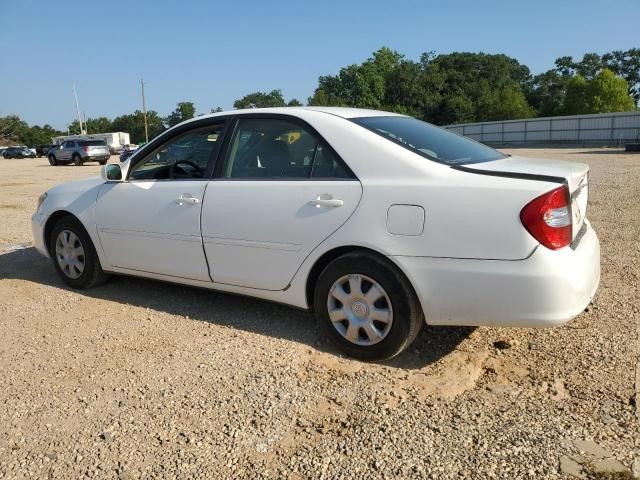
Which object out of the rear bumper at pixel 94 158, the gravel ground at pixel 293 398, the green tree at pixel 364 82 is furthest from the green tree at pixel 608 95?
the gravel ground at pixel 293 398

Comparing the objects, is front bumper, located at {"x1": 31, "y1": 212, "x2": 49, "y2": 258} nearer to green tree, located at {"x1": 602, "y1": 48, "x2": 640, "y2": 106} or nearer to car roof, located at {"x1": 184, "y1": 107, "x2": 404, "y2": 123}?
car roof, located at {"x1": 184, "y1": 107, "x2": 404, "y2": 123}

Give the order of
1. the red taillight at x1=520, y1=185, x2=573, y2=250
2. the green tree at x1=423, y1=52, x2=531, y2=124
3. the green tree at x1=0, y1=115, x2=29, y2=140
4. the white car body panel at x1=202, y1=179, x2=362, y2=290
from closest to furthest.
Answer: the red taillight at x1=520, y1=185, x2=573, y2=250 < the white car body panel at x1=202, y1=179, x2=362, y2=290 < the green tree at x1=423, y1=52, x2=531, y2=124 < the green tree at x1=0, y1=115, x2=29, y2=140

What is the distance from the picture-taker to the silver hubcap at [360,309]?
130 inches

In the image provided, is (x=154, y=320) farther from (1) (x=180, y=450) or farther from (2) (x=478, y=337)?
(2) (x=478, y=337)

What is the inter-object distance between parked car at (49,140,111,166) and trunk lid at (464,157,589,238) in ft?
109

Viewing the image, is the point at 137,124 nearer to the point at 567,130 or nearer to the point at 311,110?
the point at 567,130

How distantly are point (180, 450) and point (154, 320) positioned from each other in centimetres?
185

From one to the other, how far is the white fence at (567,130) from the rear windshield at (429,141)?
39.0m

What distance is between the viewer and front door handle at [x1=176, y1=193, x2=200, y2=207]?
160 inches

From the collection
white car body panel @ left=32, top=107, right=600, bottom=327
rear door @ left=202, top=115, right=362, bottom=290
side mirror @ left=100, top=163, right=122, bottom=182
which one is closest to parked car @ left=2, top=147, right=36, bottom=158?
side mirror @ left=100, top=163, right=122, bottom=182

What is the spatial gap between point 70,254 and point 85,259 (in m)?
0.22

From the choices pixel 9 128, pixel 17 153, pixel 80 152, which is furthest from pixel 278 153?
pixel 9 128

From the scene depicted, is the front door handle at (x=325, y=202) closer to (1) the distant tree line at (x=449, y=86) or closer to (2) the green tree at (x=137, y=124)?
(1) the distant tree line at (x=449, y=86)

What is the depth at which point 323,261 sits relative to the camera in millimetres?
3539
